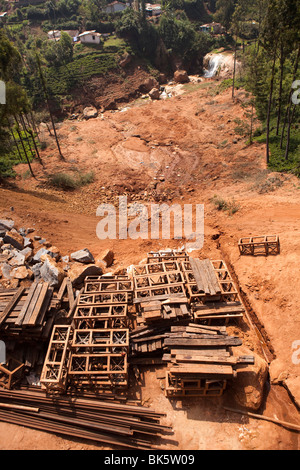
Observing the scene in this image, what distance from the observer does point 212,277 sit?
35.0 feet

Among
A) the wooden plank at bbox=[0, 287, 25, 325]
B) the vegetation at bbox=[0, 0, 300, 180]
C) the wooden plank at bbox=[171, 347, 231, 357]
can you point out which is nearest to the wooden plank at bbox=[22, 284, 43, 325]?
the wooden plank at bbox=[0, 287, 25, 325]

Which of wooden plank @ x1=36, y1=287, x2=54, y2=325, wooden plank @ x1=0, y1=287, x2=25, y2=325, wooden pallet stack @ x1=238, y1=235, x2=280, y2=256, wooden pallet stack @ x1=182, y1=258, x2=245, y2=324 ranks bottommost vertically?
wooden pallet stack @ x1=238, y1=235, x2=280, y2=256

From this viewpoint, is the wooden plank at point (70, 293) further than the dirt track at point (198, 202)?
Yes

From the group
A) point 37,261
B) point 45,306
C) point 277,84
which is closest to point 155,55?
point 277,84

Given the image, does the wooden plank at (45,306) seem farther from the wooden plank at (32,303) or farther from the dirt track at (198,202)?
the dirt track at (198,202)

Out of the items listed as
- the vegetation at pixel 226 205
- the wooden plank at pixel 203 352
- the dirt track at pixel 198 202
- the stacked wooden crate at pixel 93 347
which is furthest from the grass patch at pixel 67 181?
the wooden plank at pixel 203 352

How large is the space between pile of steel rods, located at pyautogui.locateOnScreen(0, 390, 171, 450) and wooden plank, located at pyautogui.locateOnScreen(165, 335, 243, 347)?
2.03 meters

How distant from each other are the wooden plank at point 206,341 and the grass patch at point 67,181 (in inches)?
655

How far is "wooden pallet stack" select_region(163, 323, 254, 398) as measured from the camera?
26.5 ft

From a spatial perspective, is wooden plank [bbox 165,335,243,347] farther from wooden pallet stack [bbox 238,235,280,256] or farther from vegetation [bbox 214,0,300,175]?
vegetation [bbox 214,0,300,175]

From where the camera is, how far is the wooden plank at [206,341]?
8.65 m

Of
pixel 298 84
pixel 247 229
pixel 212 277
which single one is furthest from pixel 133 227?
pixel 298 84

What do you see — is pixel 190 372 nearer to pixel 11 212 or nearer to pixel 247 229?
pixel 247 229

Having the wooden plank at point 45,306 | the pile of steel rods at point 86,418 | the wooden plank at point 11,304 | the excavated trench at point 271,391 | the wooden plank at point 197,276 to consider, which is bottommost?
the excavated trench at point 271,391
